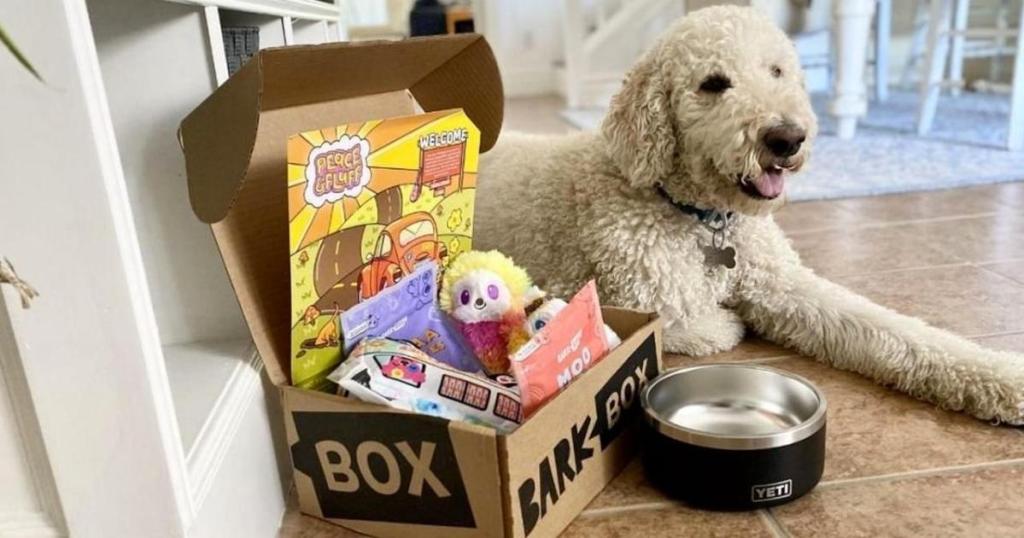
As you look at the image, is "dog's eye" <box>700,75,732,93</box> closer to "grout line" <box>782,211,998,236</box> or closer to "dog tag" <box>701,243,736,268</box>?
"dog tag" <box>701,243,736,268</box>

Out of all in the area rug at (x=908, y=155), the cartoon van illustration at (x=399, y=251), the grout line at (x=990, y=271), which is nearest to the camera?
the cartoon van illustration at (x=399, y=251)

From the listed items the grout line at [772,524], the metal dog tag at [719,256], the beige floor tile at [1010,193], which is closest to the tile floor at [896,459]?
the grout line at [772,524]

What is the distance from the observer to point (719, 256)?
4.30ft

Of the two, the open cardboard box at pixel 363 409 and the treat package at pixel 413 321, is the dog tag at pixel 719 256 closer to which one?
the open cardboard box at pixel 363 409

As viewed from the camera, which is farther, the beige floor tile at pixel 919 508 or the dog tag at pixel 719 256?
the dog tag at pixel 719 256

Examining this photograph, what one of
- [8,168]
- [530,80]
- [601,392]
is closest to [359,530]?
[601,392]

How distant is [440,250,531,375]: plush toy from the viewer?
1.07m

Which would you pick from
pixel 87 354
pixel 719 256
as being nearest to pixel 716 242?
pixel 719 256

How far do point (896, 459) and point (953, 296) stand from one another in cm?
66

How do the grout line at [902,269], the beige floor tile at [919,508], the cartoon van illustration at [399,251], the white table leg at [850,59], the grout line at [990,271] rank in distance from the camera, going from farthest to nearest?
the white table leg at [850,59] → the grout line at [902,269] → the grout line at [990,271] → the cartoon van illustration at [399,251] → the beige floor tile at [919,508]

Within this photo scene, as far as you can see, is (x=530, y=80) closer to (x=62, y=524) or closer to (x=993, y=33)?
(x=993, y=33)

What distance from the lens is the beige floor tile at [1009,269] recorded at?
5.36 feet

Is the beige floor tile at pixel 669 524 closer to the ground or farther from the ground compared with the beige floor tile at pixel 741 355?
farther from the ground

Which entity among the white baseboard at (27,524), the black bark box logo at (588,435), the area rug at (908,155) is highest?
the white baseboard at (27,524)
